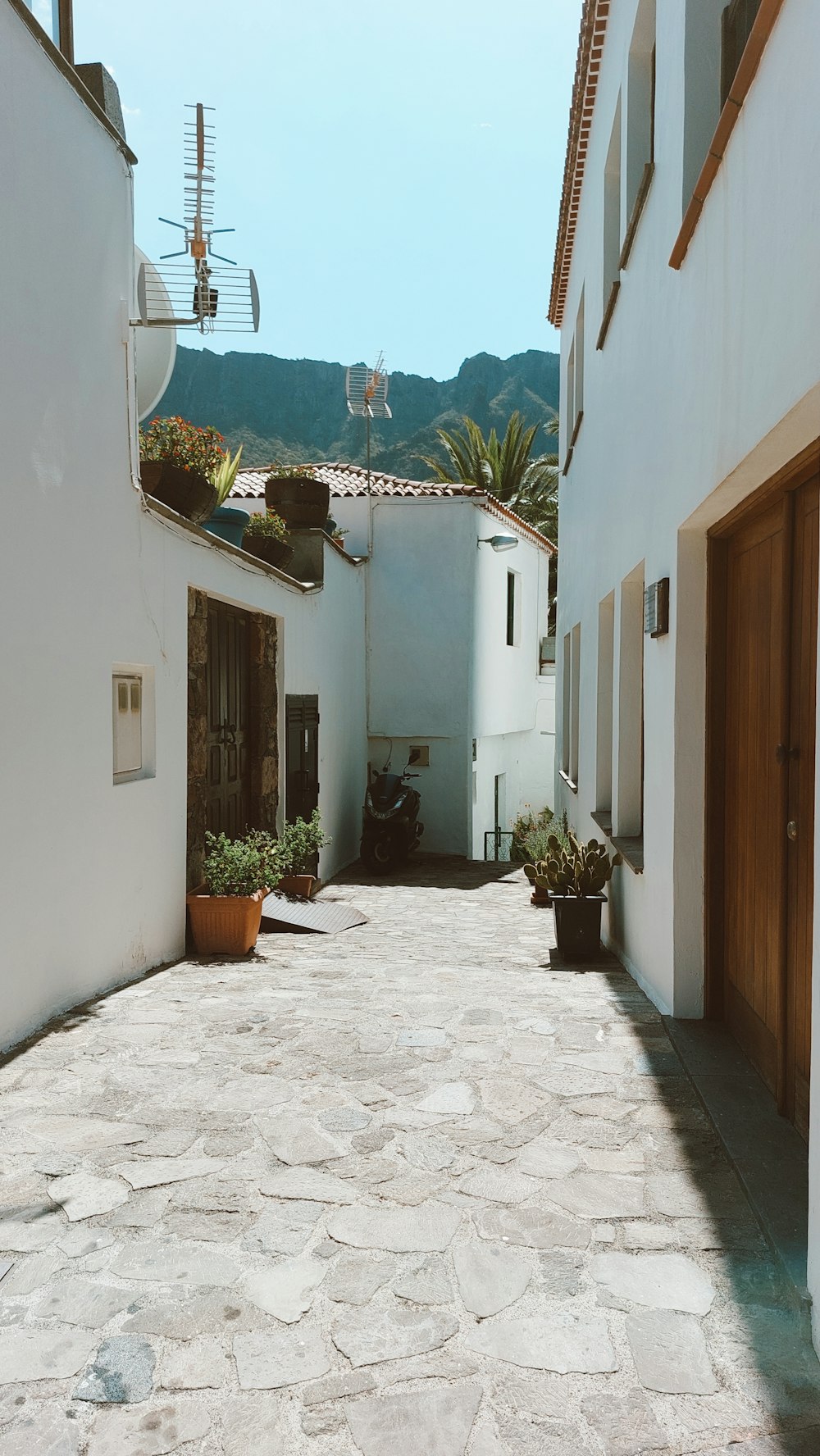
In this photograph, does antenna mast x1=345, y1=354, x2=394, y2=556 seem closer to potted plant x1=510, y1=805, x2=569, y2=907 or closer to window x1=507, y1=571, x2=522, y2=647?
window x1=507, y1=571, x2=522, y2=647

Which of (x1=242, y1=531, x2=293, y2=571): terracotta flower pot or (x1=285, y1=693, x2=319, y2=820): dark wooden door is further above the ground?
(x1=242, y1=531, x2=293, y2=571): terracotta flower pot

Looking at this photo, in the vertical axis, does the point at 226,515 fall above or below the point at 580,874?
above

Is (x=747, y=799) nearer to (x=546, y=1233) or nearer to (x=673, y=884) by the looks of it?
(x=673, y=884)

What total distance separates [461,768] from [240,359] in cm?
4964

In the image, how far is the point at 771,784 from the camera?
11.9ft

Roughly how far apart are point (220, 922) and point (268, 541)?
406 cm

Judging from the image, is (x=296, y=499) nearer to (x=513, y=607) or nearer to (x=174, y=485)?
(x=174, y=485)

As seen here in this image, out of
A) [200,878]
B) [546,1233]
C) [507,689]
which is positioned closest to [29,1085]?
[546,1233]

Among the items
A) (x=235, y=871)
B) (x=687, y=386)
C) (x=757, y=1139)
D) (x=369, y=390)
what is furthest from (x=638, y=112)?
(x=369, y=390)

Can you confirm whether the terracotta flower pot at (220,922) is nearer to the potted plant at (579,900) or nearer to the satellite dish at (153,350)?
the potted plant at (579,900)

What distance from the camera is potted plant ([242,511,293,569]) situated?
31.6 ft

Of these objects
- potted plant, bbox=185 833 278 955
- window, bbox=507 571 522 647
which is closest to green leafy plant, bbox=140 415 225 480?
potted plant, bbox=185 833 278 955

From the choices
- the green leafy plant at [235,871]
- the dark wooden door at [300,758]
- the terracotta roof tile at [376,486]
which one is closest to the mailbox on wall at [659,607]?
the green leafy plant at [235,871]

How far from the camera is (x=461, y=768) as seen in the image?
1524 cm
